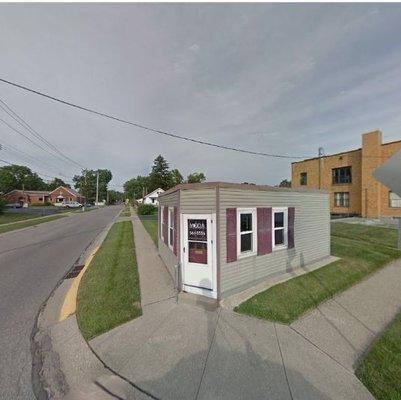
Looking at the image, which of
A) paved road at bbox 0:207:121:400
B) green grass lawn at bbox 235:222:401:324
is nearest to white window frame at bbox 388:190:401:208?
green grass lawn at bbox 235:222:401:324

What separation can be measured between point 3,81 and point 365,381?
10564mm

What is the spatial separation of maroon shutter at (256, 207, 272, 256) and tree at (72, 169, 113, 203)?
86.3 metres

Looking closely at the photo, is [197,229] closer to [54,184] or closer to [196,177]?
[196,177]

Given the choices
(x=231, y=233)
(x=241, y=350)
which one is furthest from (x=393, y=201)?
(x=241, y=350)

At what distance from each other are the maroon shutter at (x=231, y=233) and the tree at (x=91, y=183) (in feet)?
285

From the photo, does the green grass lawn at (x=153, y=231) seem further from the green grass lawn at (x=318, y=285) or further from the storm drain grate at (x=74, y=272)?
the green grass lawn at (x=318, y=285)

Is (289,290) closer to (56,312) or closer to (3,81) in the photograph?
(56,312)

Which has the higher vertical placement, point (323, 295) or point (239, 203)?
point (239, 203)

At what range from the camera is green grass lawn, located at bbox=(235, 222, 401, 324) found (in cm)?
539

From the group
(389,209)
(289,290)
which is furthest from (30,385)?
(389,209)

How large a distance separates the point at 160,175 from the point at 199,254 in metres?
69.7

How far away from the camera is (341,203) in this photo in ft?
94.7

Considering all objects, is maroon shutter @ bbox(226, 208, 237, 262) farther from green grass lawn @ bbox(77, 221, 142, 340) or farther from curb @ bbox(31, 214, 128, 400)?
curb @ bbox(31, 214, 128, 400)

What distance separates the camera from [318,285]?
6.86 meters
